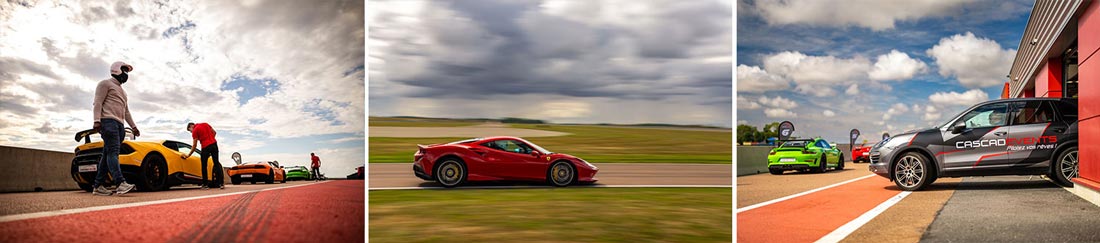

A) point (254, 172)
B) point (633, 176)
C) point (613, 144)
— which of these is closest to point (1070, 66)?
point (254, 172)

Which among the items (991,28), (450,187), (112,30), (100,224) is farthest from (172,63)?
(450,187)

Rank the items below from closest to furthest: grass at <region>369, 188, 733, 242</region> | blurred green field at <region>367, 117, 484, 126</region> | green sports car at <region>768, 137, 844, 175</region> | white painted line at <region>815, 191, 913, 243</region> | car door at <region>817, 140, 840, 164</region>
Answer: white painted line at <region>815, 191, 913, 243</region> → car door at <region>817, 140, 840, 164</region> → green sports car at <region>768, 137, 844, 175</region> → grass at <region>369, 188, 733, 242</region> → blurred green field at <region>367, 117, 484, 126</region>

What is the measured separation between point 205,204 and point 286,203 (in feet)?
1.18

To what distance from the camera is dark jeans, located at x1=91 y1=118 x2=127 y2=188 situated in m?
2.99

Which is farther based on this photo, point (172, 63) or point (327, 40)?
point (327, 40)

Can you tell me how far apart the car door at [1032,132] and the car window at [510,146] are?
230 inches

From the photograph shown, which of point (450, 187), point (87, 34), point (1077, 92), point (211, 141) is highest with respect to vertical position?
point (87, 34)

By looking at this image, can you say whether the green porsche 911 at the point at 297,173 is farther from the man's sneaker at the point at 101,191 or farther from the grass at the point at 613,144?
the grass at the point at 613,144

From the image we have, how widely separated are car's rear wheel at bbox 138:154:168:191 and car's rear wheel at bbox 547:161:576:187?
5890mm

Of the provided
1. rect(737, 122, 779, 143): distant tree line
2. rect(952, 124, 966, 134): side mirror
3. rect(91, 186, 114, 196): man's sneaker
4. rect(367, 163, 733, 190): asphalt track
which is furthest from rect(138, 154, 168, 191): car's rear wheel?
rect(367, 163, 733, 190): asphalt track

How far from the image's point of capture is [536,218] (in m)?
8.80

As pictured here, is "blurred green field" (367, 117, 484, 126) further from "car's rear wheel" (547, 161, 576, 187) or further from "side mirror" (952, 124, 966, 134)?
"side mirror" (952, 124, 966, 134)

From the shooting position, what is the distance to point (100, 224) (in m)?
2.54

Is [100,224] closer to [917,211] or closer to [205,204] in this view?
[205,204]
